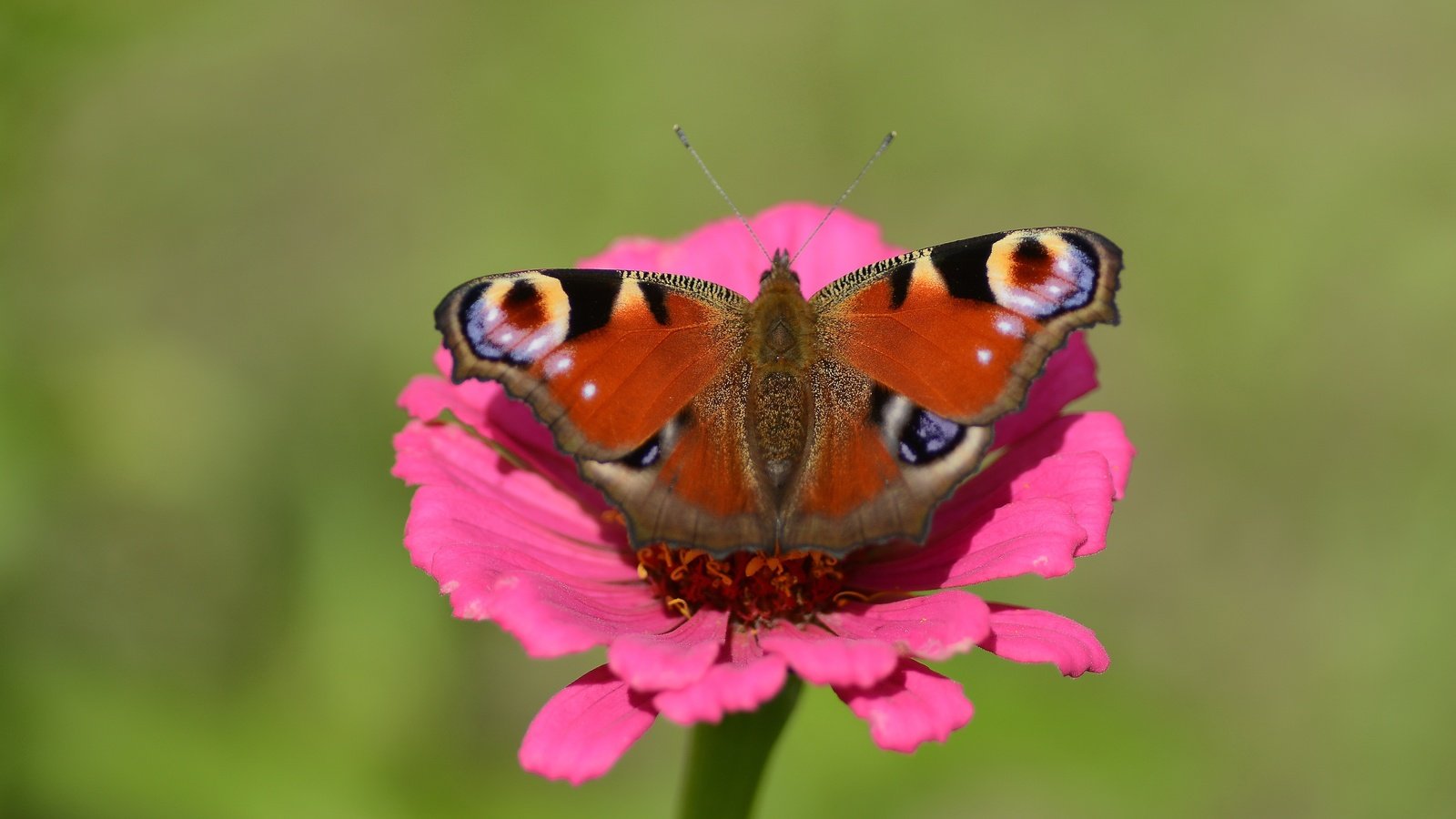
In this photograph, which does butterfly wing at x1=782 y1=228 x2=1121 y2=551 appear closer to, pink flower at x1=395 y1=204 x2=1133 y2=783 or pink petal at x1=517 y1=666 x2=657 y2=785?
pink flower at x1=395 y1=204 x2=1133 y2=783

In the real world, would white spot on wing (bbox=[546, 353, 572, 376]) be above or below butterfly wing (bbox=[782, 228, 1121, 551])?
below

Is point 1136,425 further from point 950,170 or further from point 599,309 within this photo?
point 599,309

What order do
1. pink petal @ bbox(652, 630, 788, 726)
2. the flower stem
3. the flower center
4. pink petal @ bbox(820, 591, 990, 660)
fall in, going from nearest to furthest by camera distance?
1. pink petal @ bbox(652, 630, 788, 726)
2. pink petal @ bbox(820, 591, 990, 660)
3. the flower stem
4. the flower center

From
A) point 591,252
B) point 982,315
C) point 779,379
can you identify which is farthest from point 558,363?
point 591,252

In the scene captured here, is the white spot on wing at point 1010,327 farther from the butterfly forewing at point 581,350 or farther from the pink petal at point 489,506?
the pink petal at point 489,506

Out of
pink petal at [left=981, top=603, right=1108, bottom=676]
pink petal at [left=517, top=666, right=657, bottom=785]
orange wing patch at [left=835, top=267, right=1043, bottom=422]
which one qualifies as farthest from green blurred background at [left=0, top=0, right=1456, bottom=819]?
orange wing patch at [left=835, top=267, right=1043, bottom=422]

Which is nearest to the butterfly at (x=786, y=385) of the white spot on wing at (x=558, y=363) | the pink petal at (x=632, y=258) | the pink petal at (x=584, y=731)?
the white spot on wing at (x=558, y=363)

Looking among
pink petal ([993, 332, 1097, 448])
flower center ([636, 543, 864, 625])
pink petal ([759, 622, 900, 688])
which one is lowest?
pink petal ([759, 622, 900, 688])
